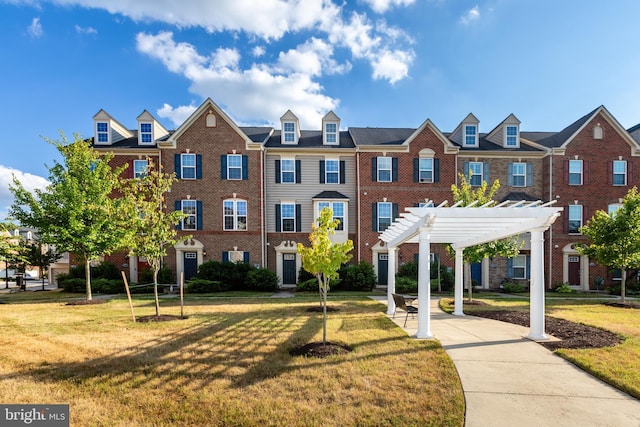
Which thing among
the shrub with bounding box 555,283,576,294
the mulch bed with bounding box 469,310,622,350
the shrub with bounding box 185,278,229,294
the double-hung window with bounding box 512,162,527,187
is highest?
the double-hung window with bounding box 512,162,527,187

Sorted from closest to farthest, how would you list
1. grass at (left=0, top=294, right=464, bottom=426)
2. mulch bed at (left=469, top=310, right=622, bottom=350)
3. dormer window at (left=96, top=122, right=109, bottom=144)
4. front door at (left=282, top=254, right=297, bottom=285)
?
grass at (left=0, top=294, right=464, bottom=426) → mulch bed at (left=469, top=310, right=622, bottom=350) → dormer window at (left=96, top=122, right=109, bottom=144) → front door at (left=282, top=254, right=297, bottom=285)

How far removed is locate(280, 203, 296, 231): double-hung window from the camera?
22.1 meters

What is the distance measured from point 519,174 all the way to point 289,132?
16.2 m

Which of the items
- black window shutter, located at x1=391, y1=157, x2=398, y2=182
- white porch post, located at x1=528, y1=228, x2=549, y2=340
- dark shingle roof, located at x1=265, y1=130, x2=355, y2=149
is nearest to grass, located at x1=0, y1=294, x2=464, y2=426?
white porch post, located at x1=528, y1=228, x2=549, y2=340

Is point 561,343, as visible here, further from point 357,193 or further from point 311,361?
point 357,193

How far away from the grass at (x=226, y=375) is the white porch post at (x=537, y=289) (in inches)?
116

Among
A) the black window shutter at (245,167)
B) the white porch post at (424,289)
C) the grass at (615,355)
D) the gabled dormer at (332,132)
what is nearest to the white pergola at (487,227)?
the white porch post at (424,289)

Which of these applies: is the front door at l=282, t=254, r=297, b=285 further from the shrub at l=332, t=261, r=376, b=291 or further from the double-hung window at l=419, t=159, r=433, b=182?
the double-hung window at l=419, t=159, r=433, b=182

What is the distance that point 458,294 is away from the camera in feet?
38.6

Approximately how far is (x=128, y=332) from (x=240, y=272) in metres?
11.3

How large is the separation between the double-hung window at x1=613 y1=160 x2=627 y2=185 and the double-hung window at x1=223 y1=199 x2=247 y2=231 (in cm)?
2509

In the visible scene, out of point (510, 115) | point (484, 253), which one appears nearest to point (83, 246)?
point (484, 253)

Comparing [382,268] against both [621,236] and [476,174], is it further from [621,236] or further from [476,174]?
[621,236]

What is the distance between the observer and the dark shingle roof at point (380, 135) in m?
22.6
